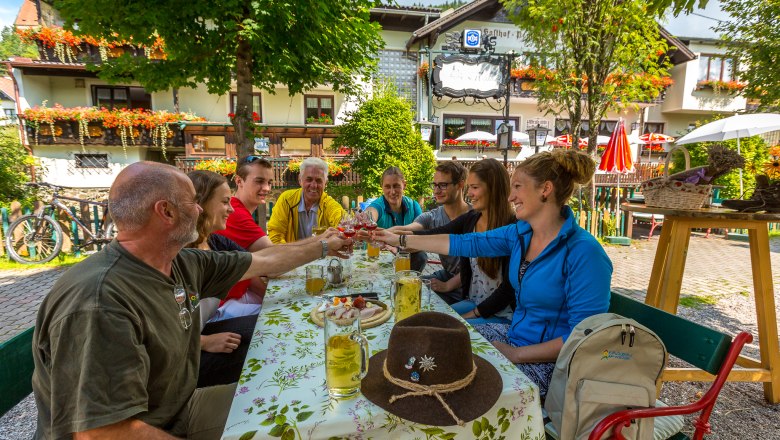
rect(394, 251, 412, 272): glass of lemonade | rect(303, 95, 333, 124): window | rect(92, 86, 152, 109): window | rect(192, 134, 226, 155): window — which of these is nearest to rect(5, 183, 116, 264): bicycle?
rect(394, 251, 412, 272): glass of lemonade

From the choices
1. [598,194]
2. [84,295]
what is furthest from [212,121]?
[84,295]

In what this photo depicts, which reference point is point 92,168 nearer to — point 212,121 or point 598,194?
point 212,121

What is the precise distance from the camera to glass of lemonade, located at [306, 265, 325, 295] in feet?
7.88

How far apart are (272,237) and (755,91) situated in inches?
395

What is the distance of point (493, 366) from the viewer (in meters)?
1.44

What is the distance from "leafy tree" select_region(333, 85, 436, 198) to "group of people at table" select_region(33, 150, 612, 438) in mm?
6320

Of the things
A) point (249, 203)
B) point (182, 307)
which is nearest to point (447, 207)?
point (249, 203)

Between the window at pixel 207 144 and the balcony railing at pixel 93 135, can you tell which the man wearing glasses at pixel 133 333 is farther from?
the balcony railing at pixel 93 135

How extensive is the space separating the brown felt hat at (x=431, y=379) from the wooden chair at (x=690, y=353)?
0.56 metres

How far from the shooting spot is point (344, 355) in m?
1.26

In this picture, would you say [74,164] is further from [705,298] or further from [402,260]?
[705,298]

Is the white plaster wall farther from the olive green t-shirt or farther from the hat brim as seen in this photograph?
the hat brim

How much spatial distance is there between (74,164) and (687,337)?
21619 millimetres

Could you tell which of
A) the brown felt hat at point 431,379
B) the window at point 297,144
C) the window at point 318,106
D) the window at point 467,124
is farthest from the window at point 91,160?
the brown felt hat at point 431,379
